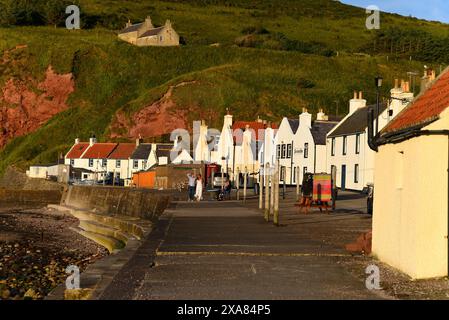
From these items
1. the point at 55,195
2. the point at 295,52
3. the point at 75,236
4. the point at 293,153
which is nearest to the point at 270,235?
the point at 75,236

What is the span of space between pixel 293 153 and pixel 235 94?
49.2 meters

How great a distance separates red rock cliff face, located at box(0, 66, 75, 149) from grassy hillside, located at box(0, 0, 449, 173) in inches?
81.2

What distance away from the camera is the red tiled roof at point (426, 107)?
1263cm

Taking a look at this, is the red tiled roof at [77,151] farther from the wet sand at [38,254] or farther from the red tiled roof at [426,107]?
the red tiled roof at [426,107]

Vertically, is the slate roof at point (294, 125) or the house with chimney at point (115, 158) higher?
the slate roof at point (294, 125)

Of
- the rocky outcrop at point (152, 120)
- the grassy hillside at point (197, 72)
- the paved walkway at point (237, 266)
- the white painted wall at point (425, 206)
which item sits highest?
the grassy hillside at point (197, 72)

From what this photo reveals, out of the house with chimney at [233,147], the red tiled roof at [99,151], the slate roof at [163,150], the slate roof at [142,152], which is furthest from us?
the red tiled roof at [99,151]

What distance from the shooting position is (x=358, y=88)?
129 meters

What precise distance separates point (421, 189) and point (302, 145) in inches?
2177

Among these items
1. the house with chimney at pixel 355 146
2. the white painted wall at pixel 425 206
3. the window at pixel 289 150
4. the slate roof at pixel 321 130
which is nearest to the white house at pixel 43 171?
the window at pixel 289 150

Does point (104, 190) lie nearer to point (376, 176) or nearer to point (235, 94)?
point (376, 176)

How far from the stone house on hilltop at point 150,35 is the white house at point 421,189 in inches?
5594

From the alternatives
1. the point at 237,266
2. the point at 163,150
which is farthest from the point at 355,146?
the point at 237,266

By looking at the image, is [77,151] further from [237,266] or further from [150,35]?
[237,266]
